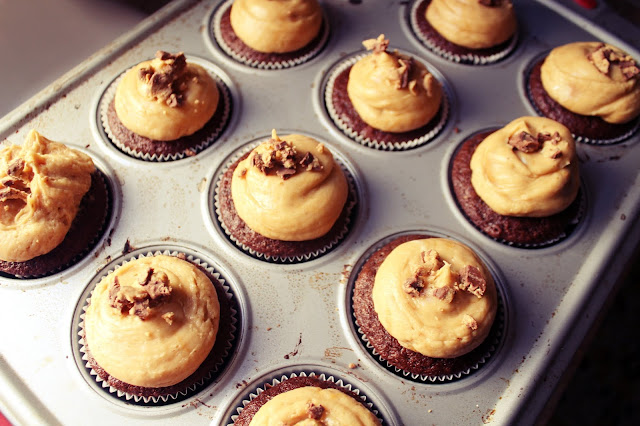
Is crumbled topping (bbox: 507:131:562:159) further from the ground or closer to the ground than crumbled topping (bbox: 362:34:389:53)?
closer to the ground

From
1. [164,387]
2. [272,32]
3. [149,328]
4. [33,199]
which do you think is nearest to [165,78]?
[272,32]

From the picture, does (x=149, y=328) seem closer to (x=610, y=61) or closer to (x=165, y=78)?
(x=165, y=78)

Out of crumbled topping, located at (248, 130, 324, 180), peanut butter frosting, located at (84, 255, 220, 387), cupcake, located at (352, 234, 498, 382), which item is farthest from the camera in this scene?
crumbled topping, located at (248, 130, 324, 180)

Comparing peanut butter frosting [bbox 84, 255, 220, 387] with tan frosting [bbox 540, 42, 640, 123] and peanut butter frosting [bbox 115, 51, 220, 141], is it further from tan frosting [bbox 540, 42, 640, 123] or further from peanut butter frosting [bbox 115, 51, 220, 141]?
tan frosting [bbox 540, 42, 640, 123]

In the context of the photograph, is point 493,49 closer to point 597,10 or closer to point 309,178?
point 597,10

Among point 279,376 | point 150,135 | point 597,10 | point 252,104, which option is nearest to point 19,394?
point 279,376

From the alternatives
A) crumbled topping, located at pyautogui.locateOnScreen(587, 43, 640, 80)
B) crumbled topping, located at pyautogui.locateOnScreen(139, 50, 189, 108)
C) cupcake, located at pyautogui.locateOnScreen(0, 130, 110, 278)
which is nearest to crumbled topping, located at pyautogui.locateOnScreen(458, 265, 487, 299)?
crumbled topping, located at pyautogui.locateOnScreen(587, 43, 640, 80)
